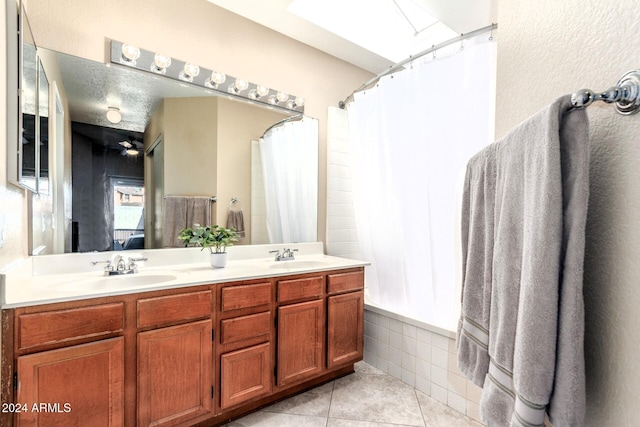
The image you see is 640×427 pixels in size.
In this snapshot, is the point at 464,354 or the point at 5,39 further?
the point at 5,39

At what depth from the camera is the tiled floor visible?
180cm

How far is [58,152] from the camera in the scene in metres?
1.71

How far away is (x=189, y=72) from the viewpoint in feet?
6.89

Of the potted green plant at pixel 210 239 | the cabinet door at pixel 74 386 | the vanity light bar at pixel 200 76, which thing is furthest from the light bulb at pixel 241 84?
the cabinet door at pixel 74 386

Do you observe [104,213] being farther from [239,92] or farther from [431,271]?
[431,271]

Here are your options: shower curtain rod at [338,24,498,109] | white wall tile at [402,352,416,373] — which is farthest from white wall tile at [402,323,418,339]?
shower curtain rod at [338,24,498,109]

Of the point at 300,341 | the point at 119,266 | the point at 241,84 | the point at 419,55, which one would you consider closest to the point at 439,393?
the point at 300,341

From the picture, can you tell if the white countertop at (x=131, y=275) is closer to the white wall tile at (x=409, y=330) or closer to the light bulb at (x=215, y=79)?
the white wall tile at (x=409, y=330)

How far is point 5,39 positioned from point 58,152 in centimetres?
62

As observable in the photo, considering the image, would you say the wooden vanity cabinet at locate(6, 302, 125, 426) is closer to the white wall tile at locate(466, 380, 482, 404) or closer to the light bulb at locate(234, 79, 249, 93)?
the light bulb at locate(234, 79, 249, 93)

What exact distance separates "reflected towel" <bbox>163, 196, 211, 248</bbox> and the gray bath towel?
6.32ft

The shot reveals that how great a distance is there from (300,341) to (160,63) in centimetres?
201

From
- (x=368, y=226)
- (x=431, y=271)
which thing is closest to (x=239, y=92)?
(x=368, y=226)

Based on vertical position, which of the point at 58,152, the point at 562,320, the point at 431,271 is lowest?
the point at 431,271
